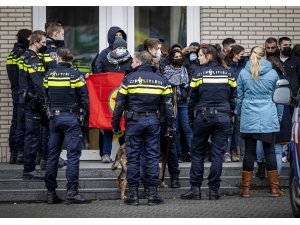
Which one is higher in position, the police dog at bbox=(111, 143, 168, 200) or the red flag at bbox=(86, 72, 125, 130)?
the red flag at bbox=(86, 72, 125, 130)

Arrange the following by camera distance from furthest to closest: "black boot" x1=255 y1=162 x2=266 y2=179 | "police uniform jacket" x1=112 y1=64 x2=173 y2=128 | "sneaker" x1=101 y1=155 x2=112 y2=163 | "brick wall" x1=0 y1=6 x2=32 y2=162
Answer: "brick wall" x1=0 y1=6 x2=32 y2=162
"sneaker" x1=101 y1=155 x2=112 y2=163
"black boot" x1=255 y1=162 x2=266 y2=179
"police uniform jacket" x1=112 y1=64 x2=173 y2=128

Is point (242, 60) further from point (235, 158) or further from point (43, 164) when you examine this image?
point (43, 164)

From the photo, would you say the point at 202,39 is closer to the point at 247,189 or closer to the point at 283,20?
the point at 283,20

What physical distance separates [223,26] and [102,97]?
7.94 feet

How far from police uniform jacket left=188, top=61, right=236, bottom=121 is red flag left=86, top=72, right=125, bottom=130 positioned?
6.90 ft

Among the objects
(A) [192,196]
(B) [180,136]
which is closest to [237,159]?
(B) [180,136]

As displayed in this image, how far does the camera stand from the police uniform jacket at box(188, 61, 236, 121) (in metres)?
13.1

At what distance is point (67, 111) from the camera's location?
13023 mm

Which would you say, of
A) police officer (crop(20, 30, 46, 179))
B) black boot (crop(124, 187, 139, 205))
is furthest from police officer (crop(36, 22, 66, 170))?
black boot (crop(124, 187, 139, 205))

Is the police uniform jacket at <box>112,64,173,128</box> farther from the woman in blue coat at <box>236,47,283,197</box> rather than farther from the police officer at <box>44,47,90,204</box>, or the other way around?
the woman in blue coat at <box>236,47,283,197</box>

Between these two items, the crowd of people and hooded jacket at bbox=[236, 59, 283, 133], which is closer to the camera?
the crowd of people

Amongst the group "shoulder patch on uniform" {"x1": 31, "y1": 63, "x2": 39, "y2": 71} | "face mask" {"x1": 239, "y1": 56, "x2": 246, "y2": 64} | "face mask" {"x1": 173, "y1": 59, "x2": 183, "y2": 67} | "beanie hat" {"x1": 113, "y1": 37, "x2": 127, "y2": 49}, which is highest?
"beanie hat" {"x1": 113, "y1": 37, "x2": 127, "y2": 49}

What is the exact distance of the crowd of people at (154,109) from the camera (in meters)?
12.8

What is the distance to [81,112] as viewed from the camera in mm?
13172
